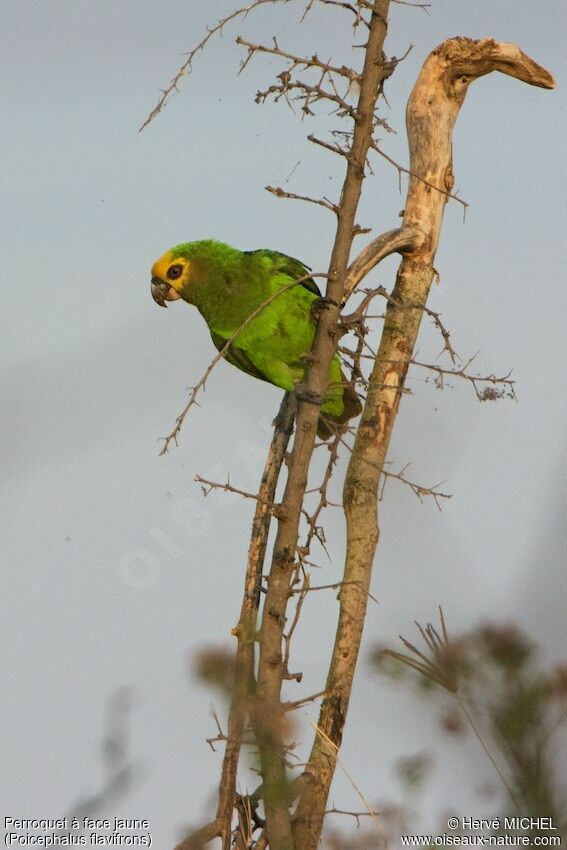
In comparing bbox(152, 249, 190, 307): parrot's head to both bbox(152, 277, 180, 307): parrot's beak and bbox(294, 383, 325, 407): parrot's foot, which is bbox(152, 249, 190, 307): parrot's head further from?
bbox(294, 383, 325, 407): parrot's foot

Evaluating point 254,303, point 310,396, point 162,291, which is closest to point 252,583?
point 310,396

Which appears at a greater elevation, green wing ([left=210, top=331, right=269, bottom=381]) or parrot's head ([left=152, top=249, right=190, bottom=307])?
parrot's head ([left=152, top=249, right=190, bottom=307])

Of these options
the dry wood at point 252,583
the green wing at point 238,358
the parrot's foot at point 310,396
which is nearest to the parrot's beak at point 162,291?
the green wing at point 238,358

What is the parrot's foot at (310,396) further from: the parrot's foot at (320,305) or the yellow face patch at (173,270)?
the yellow face patch at (173,270)

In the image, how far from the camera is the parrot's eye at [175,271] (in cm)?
538

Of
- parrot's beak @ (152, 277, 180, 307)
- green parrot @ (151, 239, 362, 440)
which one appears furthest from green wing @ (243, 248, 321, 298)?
parrot's beak @ (152, 277, 180, 307)

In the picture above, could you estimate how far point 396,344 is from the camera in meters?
4.88

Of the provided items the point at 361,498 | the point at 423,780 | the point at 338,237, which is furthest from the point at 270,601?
the point at 423,780

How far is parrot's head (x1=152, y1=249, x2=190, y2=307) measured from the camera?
5371mm

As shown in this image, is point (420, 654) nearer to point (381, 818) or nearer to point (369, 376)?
point (381, 818)

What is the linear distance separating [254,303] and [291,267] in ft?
1.13

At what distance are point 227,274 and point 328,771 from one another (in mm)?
2373

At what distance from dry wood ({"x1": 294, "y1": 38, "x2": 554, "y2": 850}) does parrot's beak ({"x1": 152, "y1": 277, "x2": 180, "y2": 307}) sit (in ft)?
→ 3.90

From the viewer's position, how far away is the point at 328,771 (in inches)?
169
